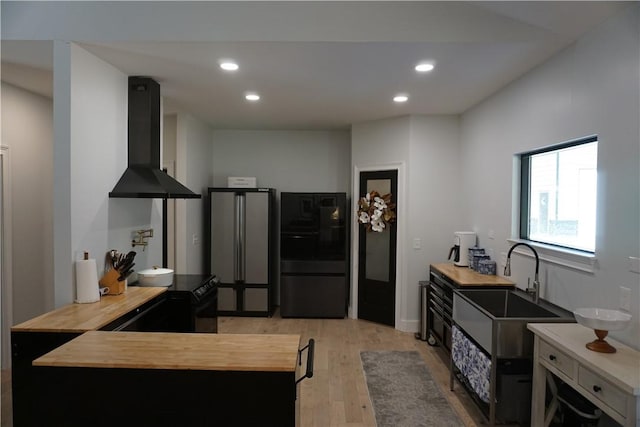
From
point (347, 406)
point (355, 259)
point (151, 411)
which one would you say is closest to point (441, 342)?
point (347, 406)

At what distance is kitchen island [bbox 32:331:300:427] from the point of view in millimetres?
1646

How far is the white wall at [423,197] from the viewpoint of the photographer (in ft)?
15.3

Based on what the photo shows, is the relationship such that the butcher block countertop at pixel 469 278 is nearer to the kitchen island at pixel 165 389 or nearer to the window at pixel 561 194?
the window at pixel 561 194

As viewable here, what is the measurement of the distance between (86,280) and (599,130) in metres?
3.52

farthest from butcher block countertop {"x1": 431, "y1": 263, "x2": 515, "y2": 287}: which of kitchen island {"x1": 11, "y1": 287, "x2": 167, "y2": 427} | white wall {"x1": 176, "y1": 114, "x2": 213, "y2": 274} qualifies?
white wall {"x1": 176, "y1": 114, "x2": 213, "y2": 274}

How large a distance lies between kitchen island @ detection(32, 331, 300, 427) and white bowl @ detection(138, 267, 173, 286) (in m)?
1.50

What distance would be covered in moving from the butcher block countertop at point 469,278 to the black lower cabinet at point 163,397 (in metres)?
2.21

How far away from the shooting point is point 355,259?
515cm

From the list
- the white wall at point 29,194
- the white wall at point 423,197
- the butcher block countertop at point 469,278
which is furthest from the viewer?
the white wall at point 423,197

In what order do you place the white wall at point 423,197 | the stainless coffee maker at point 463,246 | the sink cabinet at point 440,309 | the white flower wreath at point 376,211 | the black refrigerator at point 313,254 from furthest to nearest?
the black refrigerator at point 313,254 → the white flower wreath at point 376,211 → the white wall at point 423,197 → the stainless coffee maker at point 463,246 → the sink cabinet at point 440,309

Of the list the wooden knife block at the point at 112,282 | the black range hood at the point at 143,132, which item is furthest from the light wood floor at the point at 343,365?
the black range hood at the point at 143,132

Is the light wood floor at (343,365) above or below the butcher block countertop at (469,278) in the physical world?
below

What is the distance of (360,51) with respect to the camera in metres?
2.75

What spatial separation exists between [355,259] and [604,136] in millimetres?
3316
